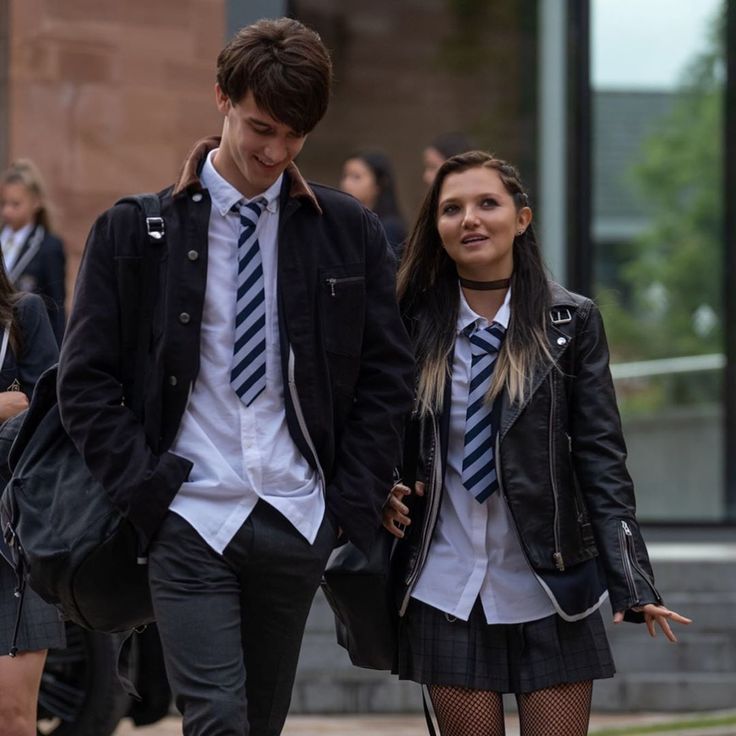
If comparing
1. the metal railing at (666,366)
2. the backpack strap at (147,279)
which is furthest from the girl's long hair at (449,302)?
the metal railing at (666,366)

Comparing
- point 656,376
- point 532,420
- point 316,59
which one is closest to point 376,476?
point 532,420

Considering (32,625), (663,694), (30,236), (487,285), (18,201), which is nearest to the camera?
(487,285)

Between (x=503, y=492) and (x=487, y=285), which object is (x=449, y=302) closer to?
(x=487, y=285)

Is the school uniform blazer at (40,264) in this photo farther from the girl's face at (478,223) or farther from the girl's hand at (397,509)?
the girl's hand at (397,509)

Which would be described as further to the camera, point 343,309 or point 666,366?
point 666,366

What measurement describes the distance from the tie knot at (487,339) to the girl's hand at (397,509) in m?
0.37

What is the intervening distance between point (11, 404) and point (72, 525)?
0.95m

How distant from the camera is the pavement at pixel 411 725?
7.07 metres

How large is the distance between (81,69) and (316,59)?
6369mm

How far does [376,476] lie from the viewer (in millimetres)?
4008

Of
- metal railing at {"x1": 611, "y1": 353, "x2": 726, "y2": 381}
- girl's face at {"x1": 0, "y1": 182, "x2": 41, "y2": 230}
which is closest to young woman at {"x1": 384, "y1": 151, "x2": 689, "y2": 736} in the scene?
girl's face at {"x1": 0, "y1": 182, "x2": 41, "y2": 230}

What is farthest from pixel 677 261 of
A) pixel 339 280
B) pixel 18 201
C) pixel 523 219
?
pixel 339 280

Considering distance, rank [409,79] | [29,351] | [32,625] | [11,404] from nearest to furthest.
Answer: [32,625] → [11,404] → [29,351] → [409,79]

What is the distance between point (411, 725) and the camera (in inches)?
301
